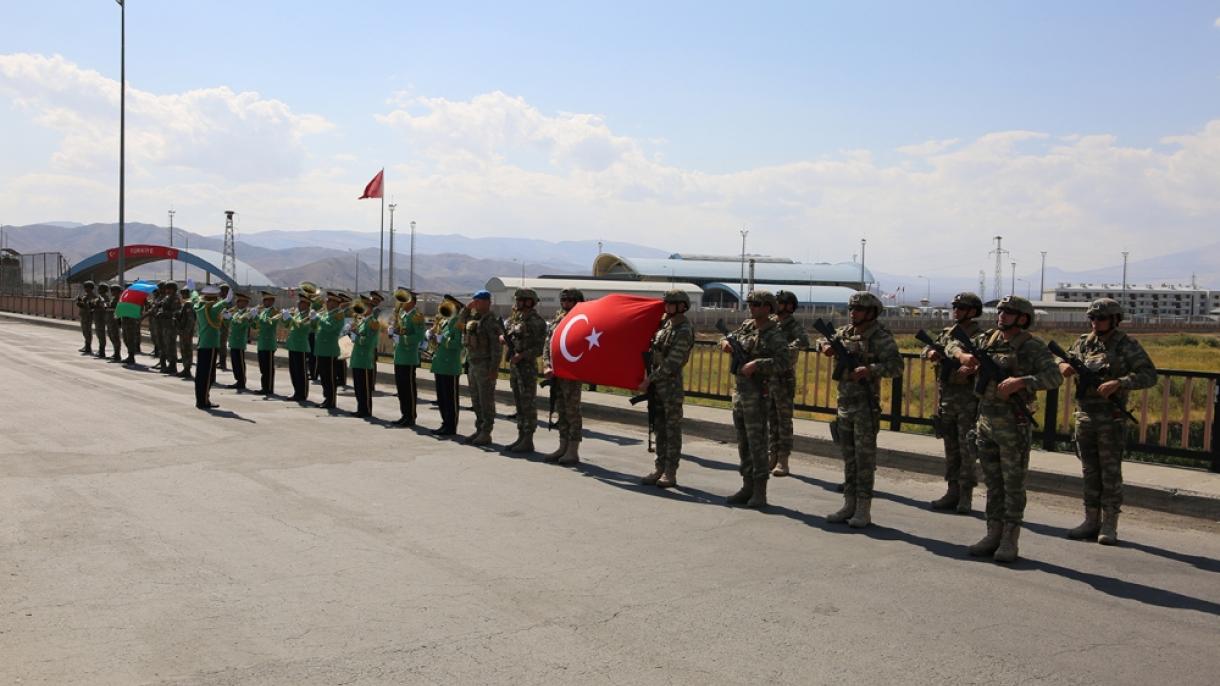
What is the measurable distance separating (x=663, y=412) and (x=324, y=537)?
3.97 metres

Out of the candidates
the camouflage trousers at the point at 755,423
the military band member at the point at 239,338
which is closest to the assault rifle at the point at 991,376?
the camouflage trousers at the point at 755,423

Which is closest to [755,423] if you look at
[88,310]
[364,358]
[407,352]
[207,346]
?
[407,352]

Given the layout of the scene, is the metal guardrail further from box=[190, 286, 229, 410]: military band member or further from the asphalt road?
box=[190, 286, 229, 410]: military band member

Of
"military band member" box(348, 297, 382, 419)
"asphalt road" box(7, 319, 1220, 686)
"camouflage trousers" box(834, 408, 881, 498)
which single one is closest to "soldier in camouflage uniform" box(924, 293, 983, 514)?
"asphalt road" box(7, 319, 1220, 686)

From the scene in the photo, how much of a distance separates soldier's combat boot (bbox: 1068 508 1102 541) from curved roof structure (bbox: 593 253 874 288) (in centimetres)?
11554

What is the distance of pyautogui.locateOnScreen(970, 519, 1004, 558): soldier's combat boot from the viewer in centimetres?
771

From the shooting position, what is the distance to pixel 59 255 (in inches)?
2191

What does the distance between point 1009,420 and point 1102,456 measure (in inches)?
50.5

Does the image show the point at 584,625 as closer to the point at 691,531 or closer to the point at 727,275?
the point at 691,531

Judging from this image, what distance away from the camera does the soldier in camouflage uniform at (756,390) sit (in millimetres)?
9430

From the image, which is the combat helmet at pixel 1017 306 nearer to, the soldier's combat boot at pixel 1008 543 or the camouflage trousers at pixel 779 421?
the soldier's combat boot at pixel 1008 543

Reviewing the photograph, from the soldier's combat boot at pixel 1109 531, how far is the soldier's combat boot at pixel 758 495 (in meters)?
2.81

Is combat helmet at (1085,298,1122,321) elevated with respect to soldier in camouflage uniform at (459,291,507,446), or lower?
elevated

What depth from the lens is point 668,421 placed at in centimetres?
1041
